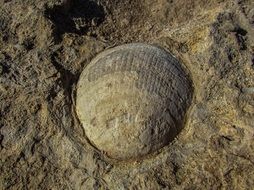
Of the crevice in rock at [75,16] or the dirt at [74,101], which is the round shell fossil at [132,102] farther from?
the crevice in rock at [75,16]

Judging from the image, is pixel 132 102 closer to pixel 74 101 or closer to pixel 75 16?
pixel 74 101

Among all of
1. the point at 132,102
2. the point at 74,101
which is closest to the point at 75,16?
the point at 74,101

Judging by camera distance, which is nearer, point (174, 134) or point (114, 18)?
point (174, 134)

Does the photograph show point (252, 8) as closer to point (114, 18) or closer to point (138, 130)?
point (114, 18)

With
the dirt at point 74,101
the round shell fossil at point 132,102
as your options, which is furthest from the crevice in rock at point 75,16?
the round shell fossil at point 132,102

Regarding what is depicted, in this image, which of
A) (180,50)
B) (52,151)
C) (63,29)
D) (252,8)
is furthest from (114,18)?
(52,151)

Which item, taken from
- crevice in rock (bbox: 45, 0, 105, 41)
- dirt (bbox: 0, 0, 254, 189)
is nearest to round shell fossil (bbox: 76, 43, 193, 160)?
dirt (bbox: 0, 0, 254, 189)

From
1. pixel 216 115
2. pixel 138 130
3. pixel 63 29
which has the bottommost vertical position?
pixel 216 115
